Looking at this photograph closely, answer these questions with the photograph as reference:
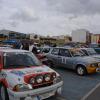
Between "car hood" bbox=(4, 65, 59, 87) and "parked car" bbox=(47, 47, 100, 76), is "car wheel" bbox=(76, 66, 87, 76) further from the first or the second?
"car hood" bbox=(4, 65, 59, 87)

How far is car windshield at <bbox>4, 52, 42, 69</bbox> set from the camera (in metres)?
6.38

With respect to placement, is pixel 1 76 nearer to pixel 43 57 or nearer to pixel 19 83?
pixel 19 83

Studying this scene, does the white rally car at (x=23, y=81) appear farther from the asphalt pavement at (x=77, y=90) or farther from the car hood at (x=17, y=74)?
the asphalt pavement at (x=77, y=90)

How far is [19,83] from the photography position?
207 inches

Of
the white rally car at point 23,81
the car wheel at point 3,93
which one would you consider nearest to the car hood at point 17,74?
the white rally car at point 23,81

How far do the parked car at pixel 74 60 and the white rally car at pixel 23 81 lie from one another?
16.2 ft

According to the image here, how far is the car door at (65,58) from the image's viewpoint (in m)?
12.0

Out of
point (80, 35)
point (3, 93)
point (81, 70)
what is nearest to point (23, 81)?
point (3, 93)

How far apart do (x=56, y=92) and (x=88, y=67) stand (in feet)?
16.9

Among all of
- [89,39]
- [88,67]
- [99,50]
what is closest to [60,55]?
[88,67]

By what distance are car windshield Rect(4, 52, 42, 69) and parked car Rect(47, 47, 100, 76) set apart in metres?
4.60

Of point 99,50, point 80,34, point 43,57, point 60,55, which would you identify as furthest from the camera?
point 80,34

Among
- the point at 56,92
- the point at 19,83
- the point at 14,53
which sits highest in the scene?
the point at 14,53

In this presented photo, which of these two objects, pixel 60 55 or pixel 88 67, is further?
pixel 60 55
